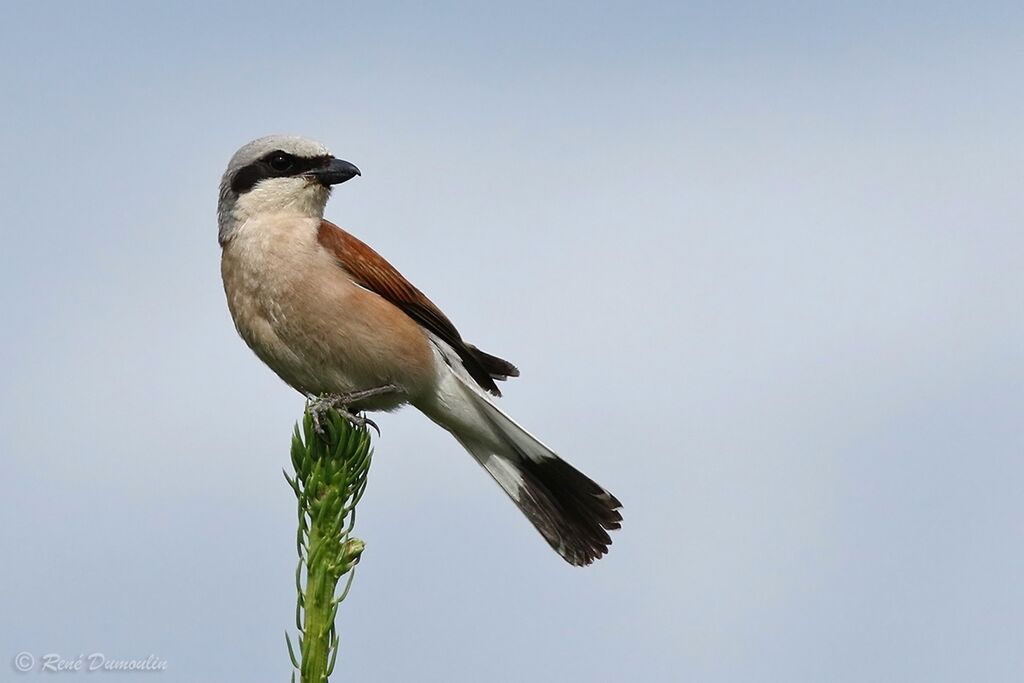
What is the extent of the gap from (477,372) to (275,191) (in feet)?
4.51

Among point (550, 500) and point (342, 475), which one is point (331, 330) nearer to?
point (550, 500)

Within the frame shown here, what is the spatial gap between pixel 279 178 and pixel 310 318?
96 centimetres

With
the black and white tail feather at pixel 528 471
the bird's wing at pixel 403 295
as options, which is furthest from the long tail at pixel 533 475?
the bird's wing at pixel 403 295

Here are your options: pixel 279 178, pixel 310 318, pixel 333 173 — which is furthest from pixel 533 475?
pixel 279 178

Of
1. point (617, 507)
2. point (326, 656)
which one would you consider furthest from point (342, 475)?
point (617, 507)

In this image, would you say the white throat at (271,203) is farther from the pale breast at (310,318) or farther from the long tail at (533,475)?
the long tail at (533,475)

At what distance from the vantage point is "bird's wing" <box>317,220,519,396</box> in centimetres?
625

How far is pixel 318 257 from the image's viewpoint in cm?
617

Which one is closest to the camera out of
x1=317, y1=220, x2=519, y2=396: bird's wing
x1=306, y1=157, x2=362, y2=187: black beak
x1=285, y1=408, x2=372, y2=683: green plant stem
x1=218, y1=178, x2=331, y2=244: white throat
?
x1=285, y1=408, x2=372, y2=683: green plant stem

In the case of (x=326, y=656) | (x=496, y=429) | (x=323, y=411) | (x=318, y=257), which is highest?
(x=318, y=257)

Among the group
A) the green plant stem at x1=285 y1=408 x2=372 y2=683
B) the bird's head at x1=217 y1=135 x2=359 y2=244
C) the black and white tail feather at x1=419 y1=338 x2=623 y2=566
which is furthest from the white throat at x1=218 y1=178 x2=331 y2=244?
the green plant stem at x1=285 y1=408 x2=372 y2=683

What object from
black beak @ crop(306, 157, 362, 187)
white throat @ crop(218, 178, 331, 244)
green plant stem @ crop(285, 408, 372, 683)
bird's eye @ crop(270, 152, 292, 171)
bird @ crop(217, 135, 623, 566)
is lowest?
green plant stem @ crop(285, 408, 372, 683)

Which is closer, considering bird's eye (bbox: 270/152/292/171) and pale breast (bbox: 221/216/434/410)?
pale breast (bbox: 221/216/434/410)

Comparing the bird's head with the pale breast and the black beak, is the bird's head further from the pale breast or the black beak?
the pale breast
